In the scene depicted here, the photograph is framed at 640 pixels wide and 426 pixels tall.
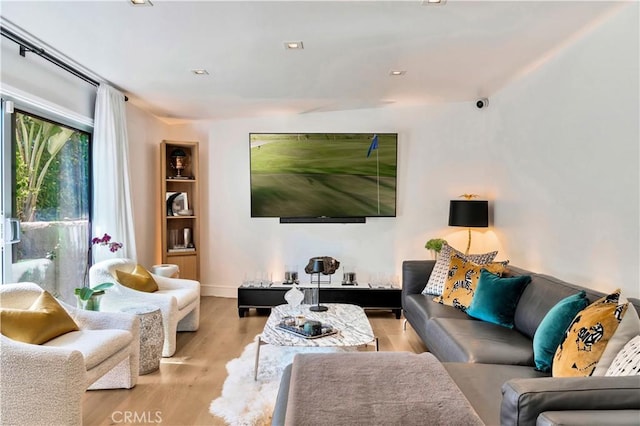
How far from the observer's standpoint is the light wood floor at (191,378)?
2.34 metres

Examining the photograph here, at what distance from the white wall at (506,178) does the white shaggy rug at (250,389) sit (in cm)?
201

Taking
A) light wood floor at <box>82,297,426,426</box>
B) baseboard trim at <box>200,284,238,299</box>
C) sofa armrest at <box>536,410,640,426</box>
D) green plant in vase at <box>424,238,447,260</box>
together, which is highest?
green plant in vase at <box>424,238,447,260</box>

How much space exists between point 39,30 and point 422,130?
158 inches

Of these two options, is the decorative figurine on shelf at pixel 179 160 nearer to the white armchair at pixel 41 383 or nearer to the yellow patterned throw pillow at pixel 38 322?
the yellow patterned throw pillow at pixel 38 322

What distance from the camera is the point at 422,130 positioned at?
498cm

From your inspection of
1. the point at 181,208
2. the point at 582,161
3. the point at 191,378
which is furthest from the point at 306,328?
the point at 181,208

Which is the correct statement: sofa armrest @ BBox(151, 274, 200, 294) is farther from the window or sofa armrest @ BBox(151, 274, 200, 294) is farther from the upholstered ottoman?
the upholstered ottoman

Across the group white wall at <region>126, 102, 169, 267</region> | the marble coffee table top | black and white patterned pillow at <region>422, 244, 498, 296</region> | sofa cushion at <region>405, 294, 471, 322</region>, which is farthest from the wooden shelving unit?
black and white patterned pillow at <region>422, 244, 498, 296</region>

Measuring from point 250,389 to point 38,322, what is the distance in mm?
1360

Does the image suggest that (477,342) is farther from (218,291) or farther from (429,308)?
(218,291)

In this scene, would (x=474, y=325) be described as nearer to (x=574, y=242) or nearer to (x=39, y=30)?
(x=574, y=242)

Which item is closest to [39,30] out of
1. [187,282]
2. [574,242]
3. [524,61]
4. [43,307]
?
[43,307]

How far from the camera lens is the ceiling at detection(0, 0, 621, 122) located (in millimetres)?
2443

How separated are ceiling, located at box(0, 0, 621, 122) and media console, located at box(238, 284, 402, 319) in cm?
224
